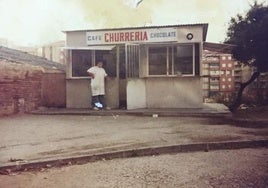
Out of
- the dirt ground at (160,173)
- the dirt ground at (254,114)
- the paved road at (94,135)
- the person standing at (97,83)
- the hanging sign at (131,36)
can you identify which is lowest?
the dirt ground at (160,173)

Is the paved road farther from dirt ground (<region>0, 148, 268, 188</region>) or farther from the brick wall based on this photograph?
the brick wall

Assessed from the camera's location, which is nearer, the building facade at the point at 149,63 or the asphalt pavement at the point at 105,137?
the asphalt pavement at the point at 105,137

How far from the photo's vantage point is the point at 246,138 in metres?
7.47

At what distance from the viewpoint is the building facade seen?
13758 millimetres

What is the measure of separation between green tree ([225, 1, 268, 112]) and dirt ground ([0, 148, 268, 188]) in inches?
394

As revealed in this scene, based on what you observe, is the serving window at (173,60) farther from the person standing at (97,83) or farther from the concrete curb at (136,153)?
the concrete curb at (136,153)

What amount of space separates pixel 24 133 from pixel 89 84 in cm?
582

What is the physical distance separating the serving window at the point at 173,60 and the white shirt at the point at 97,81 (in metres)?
1.77

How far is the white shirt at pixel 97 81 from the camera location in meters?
13.6

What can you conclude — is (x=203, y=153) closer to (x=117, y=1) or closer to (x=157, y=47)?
(x=157, y=47)

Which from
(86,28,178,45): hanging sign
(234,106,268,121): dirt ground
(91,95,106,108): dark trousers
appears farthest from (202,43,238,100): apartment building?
(91,95,106,108): dark trousers

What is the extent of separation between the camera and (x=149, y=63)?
14.1 metres

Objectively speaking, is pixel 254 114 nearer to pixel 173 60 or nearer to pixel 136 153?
pixel 173 60

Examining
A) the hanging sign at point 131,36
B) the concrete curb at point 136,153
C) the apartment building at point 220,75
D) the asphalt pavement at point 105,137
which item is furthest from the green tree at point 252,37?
the concrete curb at point 136,153
